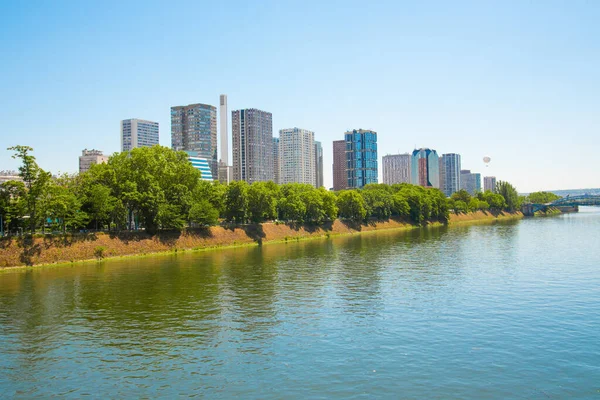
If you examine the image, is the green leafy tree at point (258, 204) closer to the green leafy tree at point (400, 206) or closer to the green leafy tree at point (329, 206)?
the green leafy tree at point (329, 206)

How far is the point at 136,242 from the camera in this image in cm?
7612

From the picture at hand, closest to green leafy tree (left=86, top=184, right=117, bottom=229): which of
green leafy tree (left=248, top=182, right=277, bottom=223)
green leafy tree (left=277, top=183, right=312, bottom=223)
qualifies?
green leafy tree (left=248, top=182, right=277, bottom=223)

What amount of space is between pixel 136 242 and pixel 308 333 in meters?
53.8

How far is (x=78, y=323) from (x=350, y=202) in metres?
97.9

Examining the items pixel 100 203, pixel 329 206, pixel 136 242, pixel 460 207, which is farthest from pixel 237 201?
pixel 460 207

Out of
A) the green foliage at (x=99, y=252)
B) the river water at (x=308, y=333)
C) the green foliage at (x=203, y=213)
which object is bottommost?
the river water at (x=308, y=333)

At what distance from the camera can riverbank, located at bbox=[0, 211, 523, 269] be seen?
6234cm

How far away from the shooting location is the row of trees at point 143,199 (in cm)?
6581

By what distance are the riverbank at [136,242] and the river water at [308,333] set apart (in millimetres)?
8387

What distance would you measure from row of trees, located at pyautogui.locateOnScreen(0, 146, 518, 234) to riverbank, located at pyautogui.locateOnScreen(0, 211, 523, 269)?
2.31 meters

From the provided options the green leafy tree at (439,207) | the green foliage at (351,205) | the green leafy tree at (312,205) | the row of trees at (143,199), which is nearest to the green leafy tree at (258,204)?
the row of trees at (143,199)

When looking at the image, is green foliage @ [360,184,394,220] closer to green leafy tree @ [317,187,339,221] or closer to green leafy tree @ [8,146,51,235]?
green leafy tree @ [317,187,339,221]

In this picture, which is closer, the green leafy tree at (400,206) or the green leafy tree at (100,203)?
the green leafy tree at (100,203)

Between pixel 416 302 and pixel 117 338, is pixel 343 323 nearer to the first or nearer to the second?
pixel 416 302
